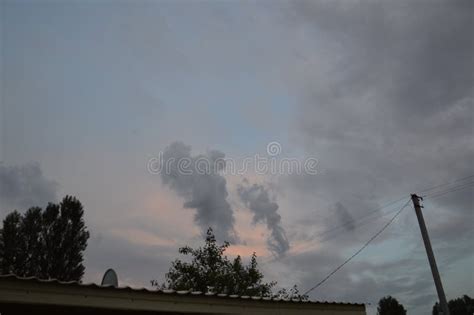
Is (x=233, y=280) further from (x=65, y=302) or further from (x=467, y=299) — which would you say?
(x=467, y=299)

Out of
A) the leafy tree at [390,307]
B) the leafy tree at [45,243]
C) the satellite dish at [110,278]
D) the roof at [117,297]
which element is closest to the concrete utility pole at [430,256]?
the roof at [117,297]

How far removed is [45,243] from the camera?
31.8 metres

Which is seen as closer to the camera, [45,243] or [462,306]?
[45,243]

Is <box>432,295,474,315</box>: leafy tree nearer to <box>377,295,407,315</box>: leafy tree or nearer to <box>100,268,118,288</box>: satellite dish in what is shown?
<box>377,295,407,315</box>: leafy tree

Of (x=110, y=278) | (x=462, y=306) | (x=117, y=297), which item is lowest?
(x=117, y=297)

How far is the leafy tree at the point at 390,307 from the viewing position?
8179cm

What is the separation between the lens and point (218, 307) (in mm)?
8266

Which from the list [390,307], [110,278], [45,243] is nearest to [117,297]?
[110,278]

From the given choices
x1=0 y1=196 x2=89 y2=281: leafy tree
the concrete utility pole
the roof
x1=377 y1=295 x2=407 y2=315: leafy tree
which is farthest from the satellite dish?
x1=377 y1=295 x2=407 y2=315: leafy tree

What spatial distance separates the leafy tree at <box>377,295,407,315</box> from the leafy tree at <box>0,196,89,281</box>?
68.4 metres

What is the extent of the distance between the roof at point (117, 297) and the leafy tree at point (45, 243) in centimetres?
2503

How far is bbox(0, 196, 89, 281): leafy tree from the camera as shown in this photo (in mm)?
30078

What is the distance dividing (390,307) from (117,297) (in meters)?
86.8

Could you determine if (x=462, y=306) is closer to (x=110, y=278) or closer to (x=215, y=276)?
(x=215, y=276)
